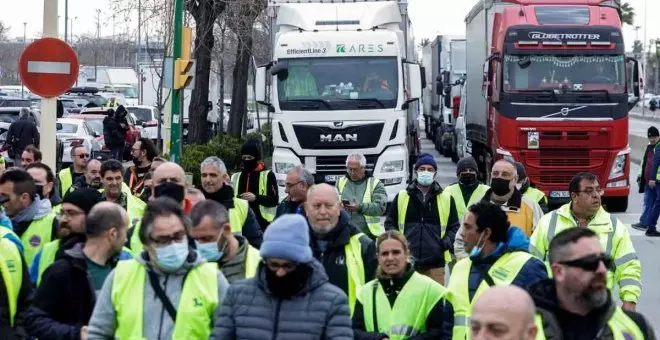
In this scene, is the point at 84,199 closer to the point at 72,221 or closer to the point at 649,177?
the point at 72,221

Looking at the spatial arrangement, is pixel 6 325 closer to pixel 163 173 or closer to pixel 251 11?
pixel 163 173

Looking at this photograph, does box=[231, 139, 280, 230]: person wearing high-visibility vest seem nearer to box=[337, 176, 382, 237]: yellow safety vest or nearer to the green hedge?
box=[337, 176, 382, 237]: yellow safety vest

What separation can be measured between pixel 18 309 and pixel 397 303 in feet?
6.61

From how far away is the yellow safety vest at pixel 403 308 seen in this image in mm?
6738

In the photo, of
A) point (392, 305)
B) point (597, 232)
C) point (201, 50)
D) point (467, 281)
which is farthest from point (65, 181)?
point (201, 50)

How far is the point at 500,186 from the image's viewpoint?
9812mm

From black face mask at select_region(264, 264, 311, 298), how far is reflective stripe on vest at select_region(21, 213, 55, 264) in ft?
9.78

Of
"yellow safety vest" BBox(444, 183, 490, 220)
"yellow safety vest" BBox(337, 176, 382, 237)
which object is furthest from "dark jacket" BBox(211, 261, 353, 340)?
"yellow safety vest" BBox(337, 176, 382, 237)

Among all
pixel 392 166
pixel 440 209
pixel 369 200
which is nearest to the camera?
pixel 440 209

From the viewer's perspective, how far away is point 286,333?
5406mm

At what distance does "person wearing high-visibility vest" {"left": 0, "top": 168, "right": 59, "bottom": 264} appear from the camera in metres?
8.02

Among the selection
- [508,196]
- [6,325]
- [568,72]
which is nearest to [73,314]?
[6,325]

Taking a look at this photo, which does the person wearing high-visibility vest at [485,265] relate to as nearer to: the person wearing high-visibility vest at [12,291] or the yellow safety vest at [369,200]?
the person wearing high-visibility vest at [12,291]

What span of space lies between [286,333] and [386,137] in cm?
1560
